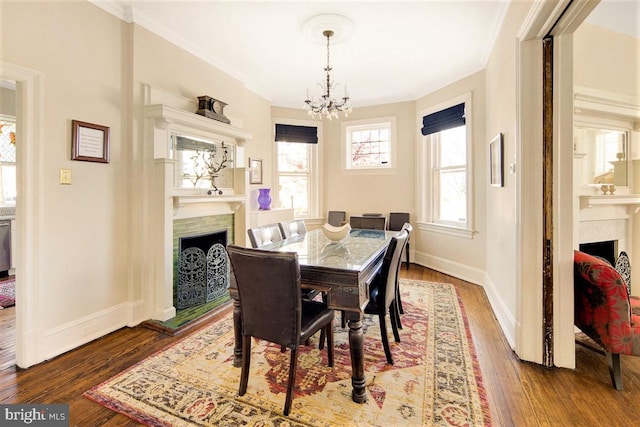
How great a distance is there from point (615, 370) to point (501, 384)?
2.23 ft

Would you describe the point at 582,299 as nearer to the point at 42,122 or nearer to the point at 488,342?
the point at 488,342

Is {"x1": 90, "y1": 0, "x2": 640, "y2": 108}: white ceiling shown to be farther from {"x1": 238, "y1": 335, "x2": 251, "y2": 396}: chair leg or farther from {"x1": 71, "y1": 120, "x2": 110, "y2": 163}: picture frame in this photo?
{"x1": 238, "y1": 335, "x2": 251, "y2": 396}: chair leg

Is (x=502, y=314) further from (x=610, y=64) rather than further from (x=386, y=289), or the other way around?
(x=610, y=64)

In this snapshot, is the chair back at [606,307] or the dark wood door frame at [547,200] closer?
the chair back at [606,307]

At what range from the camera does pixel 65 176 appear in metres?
2.25

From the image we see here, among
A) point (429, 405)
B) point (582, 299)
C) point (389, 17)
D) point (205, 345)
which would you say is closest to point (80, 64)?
point (205, 345)

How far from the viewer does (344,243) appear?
2.58 m

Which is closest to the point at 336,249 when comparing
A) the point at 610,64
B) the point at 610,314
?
the point at 610,314

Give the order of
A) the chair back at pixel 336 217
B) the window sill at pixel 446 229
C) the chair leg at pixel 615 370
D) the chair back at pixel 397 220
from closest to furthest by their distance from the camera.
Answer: the chair leg at pixel 615 370 → the window sill at pixel 446 229 → the chair back at pixel 397 220 → the chair back at pixel 336 217

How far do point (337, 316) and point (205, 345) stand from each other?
1.22m

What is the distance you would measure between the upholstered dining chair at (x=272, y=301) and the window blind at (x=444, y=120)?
3594 millimetres

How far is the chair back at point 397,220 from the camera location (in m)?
4.86

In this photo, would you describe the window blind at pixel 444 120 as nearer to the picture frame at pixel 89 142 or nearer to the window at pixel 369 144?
the window at pixel 369 144

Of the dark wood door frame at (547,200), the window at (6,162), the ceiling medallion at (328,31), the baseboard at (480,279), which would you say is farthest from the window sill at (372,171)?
the window at (6,162)
